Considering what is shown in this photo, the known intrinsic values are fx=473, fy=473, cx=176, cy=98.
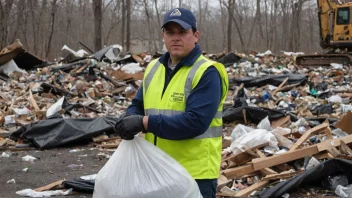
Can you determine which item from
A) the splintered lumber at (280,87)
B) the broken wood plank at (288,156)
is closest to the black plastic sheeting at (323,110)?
the splintered lumber at (280,87)

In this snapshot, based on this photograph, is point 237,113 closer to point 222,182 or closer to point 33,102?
point 222,182

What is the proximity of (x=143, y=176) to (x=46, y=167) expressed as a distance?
4.97 m

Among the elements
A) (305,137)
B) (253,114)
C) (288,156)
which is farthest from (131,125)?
(253,114)

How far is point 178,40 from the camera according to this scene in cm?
248

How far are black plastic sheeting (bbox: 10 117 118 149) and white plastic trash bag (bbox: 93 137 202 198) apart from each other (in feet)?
20.1

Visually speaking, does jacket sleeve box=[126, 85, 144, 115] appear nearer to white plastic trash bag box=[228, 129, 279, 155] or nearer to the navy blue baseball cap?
the navy blue baseball cap

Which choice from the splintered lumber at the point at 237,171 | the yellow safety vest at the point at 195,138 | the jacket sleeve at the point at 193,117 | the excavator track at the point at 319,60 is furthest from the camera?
the excavator track at the point at 319,60

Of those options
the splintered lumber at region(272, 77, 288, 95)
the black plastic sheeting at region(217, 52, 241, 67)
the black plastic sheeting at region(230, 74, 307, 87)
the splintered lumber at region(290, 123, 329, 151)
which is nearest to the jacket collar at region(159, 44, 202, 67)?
the splintered lumber at region(290, 123, 329, 151)

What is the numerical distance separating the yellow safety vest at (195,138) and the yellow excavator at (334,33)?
1788cm

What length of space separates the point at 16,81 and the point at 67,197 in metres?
9.83

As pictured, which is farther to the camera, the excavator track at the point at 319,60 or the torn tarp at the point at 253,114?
the excavator track at the point at 319,60

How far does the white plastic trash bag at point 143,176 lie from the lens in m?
2.31

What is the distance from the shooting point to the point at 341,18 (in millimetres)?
20484

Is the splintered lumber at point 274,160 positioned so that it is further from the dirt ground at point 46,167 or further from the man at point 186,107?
the man at point 186,107
